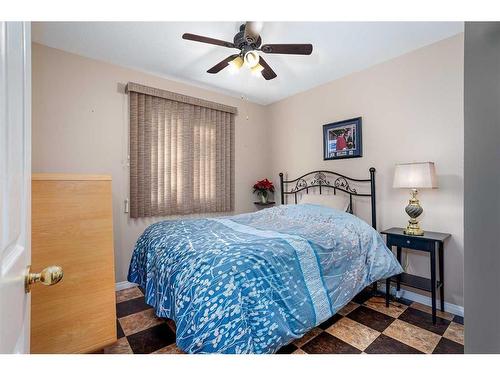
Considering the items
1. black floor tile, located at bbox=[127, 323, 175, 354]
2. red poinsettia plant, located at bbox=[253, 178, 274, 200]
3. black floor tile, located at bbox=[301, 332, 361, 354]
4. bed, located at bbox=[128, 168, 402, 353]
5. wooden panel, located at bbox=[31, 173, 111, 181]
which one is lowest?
black floor tile, located at bbox=[127, 323, 175, 354]

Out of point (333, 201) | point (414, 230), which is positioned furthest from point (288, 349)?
point (333, 201)

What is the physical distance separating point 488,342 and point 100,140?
319cm

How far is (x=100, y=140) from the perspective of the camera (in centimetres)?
263

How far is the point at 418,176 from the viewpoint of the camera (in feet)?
6.97

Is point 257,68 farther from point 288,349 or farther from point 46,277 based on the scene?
point 288,349

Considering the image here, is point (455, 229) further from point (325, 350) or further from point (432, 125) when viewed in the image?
point (325, 350)

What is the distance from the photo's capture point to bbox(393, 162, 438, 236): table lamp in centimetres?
209

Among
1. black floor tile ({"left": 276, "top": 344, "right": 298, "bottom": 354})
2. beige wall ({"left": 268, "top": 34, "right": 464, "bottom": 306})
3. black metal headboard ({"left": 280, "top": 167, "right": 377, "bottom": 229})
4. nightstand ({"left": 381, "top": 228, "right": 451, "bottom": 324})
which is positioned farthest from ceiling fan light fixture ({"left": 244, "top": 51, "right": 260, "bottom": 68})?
black floor tile ({"left": 276, "top": 344, "right": 298, "bottom": 354})

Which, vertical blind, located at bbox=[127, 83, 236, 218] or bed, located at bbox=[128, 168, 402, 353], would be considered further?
vertical blind, located at bbox=[127, 83, 236, 218]

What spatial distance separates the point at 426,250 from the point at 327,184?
54.7 inches

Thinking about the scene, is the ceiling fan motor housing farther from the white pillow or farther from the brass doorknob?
the brass doorknob

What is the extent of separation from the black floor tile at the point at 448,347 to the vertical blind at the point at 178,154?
2696 mm

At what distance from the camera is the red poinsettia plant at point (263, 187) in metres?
3.84
